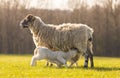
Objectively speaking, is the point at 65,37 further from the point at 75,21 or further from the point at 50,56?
the point at 75,21

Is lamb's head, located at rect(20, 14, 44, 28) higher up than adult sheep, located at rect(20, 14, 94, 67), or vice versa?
lamb's head, located at rect(20, 14, 44, 28)

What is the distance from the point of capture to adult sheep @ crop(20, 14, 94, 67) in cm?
1559

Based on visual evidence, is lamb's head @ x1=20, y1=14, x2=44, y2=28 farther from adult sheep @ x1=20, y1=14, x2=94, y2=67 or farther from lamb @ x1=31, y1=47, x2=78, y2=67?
lamb @ x1=31, y1=47, x2=78, y2=67

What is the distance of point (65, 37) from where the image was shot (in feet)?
51.5

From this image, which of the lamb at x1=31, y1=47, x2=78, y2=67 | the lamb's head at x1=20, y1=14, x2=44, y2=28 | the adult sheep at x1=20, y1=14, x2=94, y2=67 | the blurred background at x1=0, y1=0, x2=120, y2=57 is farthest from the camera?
the blurred background at x1=0, y1=0, x2=120, y2=57

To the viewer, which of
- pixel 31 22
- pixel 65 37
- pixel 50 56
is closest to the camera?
pixel 50 56

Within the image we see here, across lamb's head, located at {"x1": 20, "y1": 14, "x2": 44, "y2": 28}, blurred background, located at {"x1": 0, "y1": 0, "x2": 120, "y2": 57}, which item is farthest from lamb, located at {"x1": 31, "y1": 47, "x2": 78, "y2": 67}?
blurred background, located at {"x1": 0, "y1": 0, "x2": 120, "y2": 57}

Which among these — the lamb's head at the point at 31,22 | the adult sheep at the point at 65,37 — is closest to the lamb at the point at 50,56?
the adult sheep at the point at 65,37

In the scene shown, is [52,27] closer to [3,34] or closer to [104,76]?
[104,76]

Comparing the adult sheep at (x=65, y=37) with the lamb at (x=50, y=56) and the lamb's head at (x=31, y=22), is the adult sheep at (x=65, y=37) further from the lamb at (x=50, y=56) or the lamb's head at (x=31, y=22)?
the lamb at (x=50, y=56)

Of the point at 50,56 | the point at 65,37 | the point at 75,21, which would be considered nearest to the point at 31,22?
the point at 65,37

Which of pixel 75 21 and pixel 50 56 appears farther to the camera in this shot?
pixel 75 21

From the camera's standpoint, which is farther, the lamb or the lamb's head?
the lamb's head

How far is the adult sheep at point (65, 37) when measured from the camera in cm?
1559
